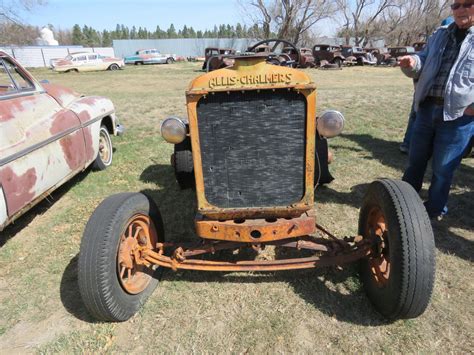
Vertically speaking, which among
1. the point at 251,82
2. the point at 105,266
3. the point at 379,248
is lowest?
the point at 379,248

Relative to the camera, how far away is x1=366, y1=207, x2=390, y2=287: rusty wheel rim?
2453 millimetres

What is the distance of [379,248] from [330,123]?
94 centimetres

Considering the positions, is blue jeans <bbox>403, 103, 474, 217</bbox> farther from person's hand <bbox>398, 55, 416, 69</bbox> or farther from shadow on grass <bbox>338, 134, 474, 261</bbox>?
person's hand <bbox>398, 55, 416, 69</bbox>

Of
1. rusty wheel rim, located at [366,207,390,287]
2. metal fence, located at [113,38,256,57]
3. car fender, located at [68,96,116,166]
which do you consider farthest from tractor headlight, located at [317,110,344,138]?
metal fence, located at [113,38,256,57]

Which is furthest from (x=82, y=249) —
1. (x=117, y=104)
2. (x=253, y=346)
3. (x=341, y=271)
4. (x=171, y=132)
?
(x=117, y=104)

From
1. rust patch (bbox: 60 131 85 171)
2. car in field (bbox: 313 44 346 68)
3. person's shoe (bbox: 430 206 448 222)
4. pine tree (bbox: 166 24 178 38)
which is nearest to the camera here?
person's shoe (bbox: 430 206 448 222)

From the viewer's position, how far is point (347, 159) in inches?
210

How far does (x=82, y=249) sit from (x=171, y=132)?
1.01m

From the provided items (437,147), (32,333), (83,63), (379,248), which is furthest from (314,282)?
(83,63)

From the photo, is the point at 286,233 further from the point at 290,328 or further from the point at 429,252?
the point at 429,252

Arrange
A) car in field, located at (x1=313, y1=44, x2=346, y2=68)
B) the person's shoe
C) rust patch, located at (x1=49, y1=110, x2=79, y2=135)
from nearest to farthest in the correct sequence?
1. the person's shoe
2. rust patch, located at (x1=49, y1=110, x2=79, y2=135)
3. car in field, located at (x1=313, y1=44, x2=346, y2=68)

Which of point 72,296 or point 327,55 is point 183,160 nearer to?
point 72,296

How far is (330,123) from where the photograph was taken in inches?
100.0

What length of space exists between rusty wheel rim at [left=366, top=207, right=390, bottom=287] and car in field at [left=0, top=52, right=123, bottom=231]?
2.92 m
